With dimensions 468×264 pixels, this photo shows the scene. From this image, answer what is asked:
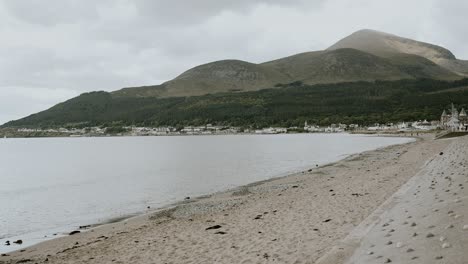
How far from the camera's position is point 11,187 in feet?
147

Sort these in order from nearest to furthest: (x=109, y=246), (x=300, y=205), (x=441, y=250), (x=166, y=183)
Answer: (x=441, y=250) → (x=109, y=246) → (x=300, y=205) → (x=166, y=183)

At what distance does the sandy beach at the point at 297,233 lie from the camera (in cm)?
879

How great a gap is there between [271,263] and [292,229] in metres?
4.01

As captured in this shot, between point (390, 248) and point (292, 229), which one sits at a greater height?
point (390, 248)

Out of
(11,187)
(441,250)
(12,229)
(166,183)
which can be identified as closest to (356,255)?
(441,250)

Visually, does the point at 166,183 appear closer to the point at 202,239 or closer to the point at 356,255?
the point at 202,239

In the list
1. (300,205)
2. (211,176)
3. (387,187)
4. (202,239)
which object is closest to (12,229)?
(202,239)

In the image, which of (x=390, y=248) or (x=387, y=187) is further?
(x=387, y=187)

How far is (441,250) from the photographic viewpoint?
7.56 m

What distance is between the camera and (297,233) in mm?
13516

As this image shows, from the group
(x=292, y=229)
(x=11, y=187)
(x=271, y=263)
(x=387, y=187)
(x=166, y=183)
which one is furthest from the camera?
(x=11, y=187)

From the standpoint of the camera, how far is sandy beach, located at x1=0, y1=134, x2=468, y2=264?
8789 mm

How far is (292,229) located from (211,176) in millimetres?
32011

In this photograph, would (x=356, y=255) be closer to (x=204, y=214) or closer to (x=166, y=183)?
(x=204, y=214)
